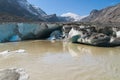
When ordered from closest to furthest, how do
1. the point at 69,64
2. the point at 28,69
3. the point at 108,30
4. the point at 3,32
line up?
the point at 28,69, the point at 69,64, the point at 108,30, the point at 3,32

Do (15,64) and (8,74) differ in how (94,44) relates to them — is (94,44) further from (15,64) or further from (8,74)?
(8,74)

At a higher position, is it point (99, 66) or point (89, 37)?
point (89, 37)

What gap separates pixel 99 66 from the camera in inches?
409

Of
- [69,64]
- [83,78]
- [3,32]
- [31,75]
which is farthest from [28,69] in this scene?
[3,32]

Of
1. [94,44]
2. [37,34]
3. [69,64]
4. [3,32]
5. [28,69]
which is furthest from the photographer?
[37,34]

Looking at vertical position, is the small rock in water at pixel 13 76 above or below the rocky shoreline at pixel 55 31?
below

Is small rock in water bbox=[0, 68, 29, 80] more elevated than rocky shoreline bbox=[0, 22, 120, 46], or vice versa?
rocky shoreline bbox=[0, 22, 120, 46]

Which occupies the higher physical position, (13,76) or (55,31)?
(55,31)

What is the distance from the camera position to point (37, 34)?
2708 cm

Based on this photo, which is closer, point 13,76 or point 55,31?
point 13,76

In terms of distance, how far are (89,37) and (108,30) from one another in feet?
12.8

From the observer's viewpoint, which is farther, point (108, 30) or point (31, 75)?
point (108, 30)

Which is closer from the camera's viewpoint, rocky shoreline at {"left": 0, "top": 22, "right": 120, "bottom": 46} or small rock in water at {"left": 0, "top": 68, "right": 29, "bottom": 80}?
small rock in water at {"left": 0, "top": 68, "right": 29, "bottom": 80}

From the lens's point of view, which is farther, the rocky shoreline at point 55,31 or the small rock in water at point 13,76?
the rocky shoreline at point 55,31
